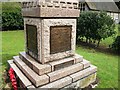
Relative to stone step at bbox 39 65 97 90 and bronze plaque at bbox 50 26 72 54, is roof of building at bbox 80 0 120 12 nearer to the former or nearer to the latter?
bronze plaque at bbox 50 26 72 54

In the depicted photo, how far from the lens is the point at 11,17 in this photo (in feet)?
56.9

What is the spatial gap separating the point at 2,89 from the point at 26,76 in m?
0.82

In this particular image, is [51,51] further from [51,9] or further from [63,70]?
[51,9]

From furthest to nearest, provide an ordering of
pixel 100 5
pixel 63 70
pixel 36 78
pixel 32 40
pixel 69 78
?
pixel 100 5, pixel 32 40, pixel 63 70, pixel 69 78, pixel 36 78

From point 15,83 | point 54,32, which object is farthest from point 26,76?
point 54,32

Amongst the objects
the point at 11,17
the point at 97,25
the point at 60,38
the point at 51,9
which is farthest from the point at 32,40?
the point at 11,17

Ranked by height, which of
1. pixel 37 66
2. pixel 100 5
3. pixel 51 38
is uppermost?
pixel 100 5

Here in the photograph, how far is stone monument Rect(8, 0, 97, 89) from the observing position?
4171 mm

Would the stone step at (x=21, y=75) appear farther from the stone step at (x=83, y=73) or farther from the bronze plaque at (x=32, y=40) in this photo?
the stone step at (x=83, y=73)

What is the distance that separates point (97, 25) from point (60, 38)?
20.0 feet

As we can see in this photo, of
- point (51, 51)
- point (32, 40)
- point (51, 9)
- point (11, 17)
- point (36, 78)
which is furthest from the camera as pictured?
point (11, 17)

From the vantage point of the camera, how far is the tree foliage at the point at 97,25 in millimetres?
10049

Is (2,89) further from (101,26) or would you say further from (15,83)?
(101,26)

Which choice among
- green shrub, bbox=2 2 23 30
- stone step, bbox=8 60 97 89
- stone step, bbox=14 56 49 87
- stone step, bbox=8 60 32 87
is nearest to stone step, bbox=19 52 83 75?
stone step, bbox=14 56 49 87
